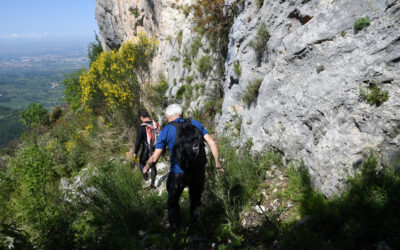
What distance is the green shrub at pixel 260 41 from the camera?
199 inches

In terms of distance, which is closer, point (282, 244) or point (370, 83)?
point (282, 244)

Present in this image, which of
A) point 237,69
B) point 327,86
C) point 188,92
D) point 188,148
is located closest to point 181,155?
point 188,148

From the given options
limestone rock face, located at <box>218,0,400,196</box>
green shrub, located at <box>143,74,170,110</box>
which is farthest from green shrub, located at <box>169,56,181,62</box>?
limestone rock face, located at <box>218,0,400,196</box>

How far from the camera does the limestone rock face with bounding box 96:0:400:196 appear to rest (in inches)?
108

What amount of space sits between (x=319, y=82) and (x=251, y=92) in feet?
5.70

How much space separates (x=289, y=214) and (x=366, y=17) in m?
3.17

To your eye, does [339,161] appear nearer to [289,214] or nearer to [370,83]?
[289,214]

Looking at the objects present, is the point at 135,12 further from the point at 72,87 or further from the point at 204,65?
the point at 72,87

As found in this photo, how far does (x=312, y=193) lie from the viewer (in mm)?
2939

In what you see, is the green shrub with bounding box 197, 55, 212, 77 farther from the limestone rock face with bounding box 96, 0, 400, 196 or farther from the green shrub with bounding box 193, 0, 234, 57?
the limestone rock face with bounding box 96, 0, 400, 196

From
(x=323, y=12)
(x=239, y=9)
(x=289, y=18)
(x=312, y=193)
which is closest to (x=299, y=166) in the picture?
(x=312, y=193)

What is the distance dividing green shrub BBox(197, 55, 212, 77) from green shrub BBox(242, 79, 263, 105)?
3.23m

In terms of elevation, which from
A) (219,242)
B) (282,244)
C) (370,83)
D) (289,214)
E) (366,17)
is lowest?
(219,242)

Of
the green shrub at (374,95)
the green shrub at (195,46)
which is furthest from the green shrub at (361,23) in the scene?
the green shrub at (195,46)
